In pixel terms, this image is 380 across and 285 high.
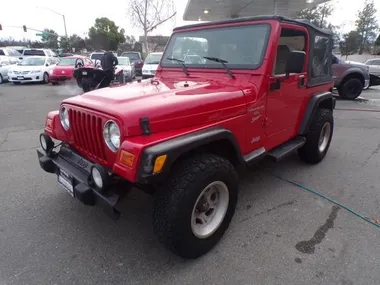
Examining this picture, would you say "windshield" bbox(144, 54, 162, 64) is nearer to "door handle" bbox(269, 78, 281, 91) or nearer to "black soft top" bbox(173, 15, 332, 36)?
"black soft top" bbox(173, 15, 332, 36)

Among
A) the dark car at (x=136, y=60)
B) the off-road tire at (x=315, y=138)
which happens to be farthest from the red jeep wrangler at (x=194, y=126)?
the dark car at (x=136, y=60)

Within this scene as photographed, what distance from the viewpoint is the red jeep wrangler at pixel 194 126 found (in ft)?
6.83

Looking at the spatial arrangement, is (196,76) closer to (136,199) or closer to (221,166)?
(221,166)

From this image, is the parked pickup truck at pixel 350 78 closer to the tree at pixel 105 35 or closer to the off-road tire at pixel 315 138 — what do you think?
the off-road tire at pixel 315 138

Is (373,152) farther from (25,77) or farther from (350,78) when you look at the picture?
(25,77)

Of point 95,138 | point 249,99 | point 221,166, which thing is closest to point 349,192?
point 249,99

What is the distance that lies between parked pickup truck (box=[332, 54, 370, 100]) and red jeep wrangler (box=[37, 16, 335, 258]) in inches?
316

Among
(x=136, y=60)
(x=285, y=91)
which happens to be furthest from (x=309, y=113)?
(x=136, y=60)

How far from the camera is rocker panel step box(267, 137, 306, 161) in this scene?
3330 millimetres

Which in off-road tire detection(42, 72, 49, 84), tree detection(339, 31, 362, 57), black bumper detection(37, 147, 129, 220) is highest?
tree detection(339, 31, 362, 57)

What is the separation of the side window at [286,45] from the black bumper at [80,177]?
2.11 meters

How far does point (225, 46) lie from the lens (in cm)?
315

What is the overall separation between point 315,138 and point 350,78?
327 inches

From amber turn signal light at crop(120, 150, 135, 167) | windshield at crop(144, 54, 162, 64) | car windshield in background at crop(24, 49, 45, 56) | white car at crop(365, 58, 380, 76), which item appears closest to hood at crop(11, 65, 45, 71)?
windshield at crop(144, 54, 162, 64)
